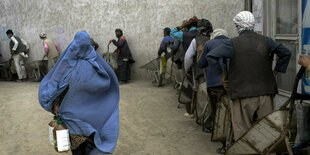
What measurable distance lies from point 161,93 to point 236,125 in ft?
19.3

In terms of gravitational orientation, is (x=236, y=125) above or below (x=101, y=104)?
below

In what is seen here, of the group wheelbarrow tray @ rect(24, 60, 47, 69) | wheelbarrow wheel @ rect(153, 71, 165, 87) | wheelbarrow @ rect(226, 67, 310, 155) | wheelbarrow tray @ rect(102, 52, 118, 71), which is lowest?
wheelbarrow wheel @ rect(153, 71, 165, 87)

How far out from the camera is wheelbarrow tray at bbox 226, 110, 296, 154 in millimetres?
3471

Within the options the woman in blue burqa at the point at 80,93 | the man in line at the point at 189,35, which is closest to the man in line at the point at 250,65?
the woman in blue burqa at the point at 80,93

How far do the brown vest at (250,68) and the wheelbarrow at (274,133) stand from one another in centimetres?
52

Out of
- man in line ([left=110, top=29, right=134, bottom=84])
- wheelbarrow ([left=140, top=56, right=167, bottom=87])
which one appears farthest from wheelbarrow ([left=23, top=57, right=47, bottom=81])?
wheelbarrow ([left=140, top=56, right=167, bottom=87])

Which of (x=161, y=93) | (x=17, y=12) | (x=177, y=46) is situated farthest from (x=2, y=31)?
(x=177, y=46)

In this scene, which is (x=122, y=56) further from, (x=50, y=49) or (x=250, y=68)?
(x=250, y=68)

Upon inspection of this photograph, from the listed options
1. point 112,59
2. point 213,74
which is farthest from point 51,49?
point 213,74

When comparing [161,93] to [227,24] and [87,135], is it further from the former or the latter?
[87,135]

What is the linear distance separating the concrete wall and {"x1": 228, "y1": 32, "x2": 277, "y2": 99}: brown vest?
25.8ft

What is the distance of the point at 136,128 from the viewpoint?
256 inches

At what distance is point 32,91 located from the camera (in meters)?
11.3

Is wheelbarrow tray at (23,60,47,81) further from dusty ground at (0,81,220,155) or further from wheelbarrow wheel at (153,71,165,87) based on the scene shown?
wheelbarrow wheel at (153,71,165,87)
